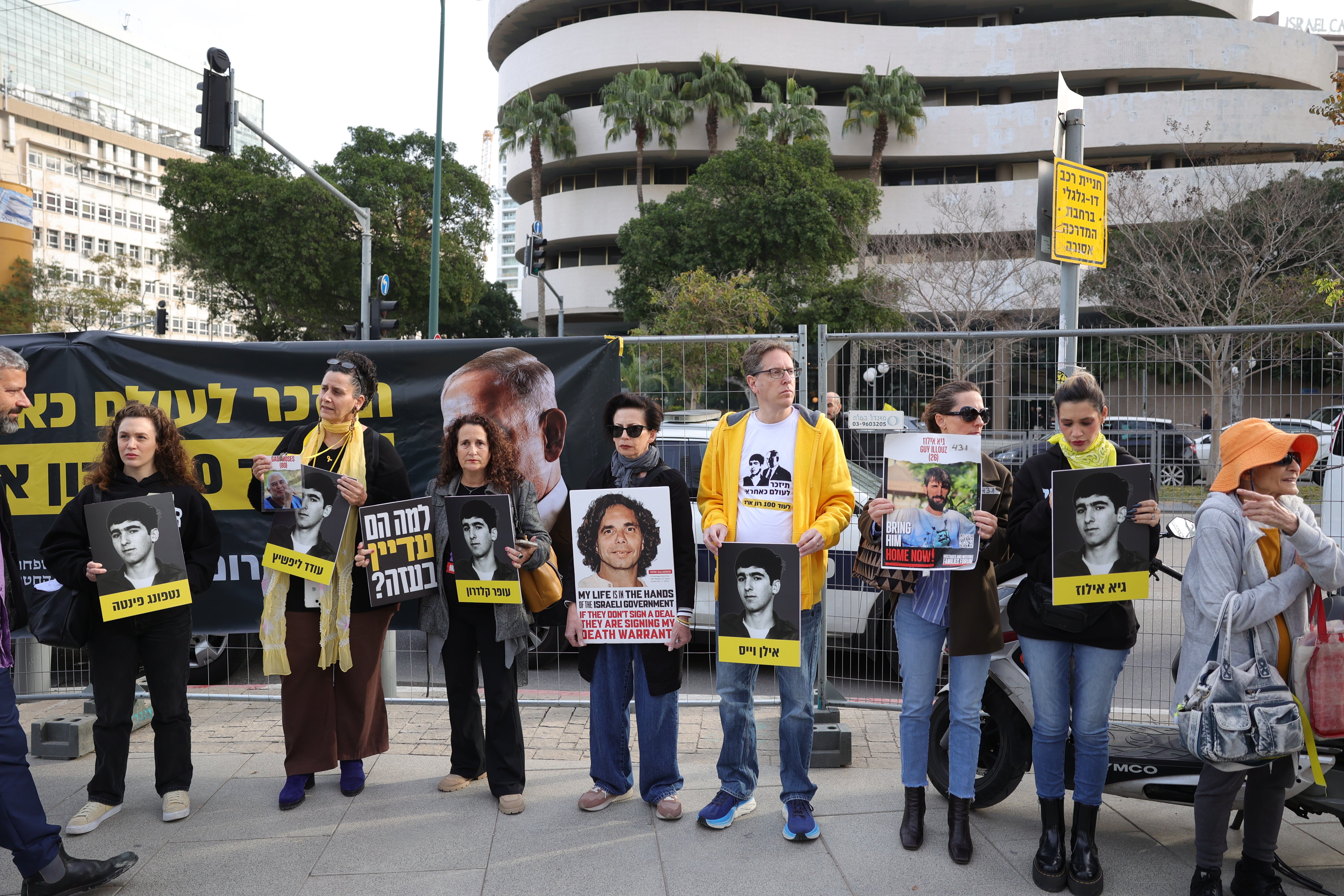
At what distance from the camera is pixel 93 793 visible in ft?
14.0

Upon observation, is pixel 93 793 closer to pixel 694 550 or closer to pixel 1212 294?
pixel 694 550

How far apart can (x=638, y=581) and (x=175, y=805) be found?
2.38m

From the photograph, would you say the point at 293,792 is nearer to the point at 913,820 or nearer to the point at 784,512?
the point at 784,512

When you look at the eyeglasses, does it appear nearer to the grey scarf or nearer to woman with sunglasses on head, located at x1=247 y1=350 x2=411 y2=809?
the grey scarf

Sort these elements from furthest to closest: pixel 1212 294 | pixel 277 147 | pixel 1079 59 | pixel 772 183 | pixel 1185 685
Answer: pixel 1079 59
pixel 772 183
pixel 1212 294
pixel 277 147
pixel 1185 685

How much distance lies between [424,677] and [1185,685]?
5248 millimetres

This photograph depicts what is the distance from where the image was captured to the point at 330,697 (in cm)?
457

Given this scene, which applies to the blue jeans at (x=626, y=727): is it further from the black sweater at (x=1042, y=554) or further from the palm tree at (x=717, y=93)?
the palm tree at (x=717, y=93)

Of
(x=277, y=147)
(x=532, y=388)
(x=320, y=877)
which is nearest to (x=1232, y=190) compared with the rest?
(x=277, y=147)

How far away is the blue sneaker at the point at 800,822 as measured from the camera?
13.2 feet

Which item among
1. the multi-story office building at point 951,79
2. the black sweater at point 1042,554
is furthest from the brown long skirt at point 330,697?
the multi-story office building at point 951,79

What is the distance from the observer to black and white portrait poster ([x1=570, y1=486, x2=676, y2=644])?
13.9 ft

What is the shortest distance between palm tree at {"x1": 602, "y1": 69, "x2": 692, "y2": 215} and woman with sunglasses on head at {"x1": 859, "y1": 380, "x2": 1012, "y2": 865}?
121 ft
